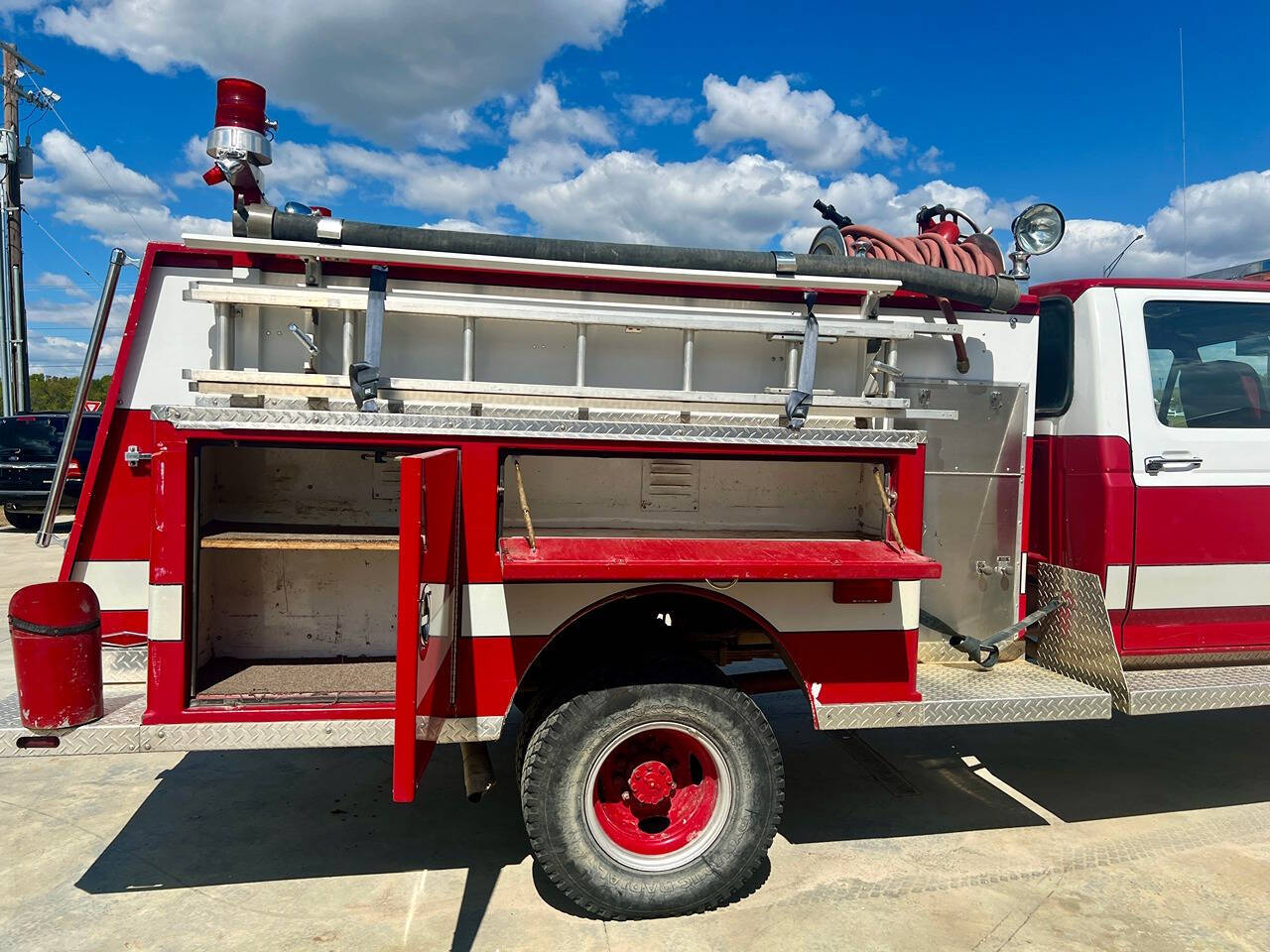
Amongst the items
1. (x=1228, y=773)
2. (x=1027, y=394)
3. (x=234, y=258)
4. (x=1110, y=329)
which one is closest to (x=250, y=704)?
(x=234, y=258)

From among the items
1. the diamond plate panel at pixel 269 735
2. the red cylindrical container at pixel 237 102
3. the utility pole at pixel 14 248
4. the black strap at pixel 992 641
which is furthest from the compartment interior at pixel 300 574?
the utility pole at pixel 14 248

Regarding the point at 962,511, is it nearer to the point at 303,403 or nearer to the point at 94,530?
the point at 303,403

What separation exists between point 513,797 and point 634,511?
5.75 ft

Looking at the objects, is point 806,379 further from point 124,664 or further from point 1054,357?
point 124,664

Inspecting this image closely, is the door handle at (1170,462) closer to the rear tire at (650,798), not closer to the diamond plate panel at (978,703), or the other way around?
the diamond plate panel at (978,703)

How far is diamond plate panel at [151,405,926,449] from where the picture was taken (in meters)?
3.00

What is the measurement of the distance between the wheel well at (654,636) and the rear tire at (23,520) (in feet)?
46.0

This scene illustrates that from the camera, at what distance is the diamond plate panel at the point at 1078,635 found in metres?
3.89

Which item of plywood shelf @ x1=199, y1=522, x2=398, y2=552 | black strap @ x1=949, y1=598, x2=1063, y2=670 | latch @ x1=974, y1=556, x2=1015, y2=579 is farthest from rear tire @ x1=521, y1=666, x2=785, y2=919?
latch @ x1=974, y1=556, x2=1015, y2=579

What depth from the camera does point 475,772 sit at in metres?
3.54

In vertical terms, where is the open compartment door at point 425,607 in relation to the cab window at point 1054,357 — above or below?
below

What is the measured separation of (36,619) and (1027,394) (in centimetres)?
418

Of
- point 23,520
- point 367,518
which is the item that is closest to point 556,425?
point 367,518

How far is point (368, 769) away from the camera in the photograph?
15.8ft
